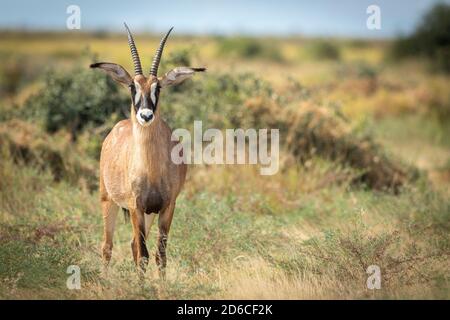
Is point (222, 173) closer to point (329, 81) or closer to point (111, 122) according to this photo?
point (111, 122)

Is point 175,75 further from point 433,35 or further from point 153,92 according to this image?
point 433,35

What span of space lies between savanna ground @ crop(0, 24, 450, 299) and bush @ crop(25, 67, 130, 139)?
0.10ft

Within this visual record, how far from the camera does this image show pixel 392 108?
2488cm

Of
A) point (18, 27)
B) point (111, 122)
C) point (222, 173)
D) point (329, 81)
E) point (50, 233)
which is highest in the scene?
point (18, 27)

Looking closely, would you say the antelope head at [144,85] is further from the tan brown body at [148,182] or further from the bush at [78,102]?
the bush at [78,102]

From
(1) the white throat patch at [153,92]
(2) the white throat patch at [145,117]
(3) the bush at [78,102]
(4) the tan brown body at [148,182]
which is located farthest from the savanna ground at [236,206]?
(1) the white throat patch at [153,92]

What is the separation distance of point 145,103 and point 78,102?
7.22 metres

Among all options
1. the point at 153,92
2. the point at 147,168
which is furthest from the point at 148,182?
the point at 153,92

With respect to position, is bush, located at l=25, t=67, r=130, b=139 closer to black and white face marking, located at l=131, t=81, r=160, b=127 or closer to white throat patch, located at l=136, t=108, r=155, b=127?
black and white face marking, located at l=131, t=81, r=160, b=127

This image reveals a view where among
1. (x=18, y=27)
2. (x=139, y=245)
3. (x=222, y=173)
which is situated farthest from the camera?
(x=18, y=27)

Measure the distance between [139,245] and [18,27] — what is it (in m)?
88.4

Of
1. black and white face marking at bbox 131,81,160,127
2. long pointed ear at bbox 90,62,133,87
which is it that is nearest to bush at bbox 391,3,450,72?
long pointed ear at bbox 90,62,133,87
